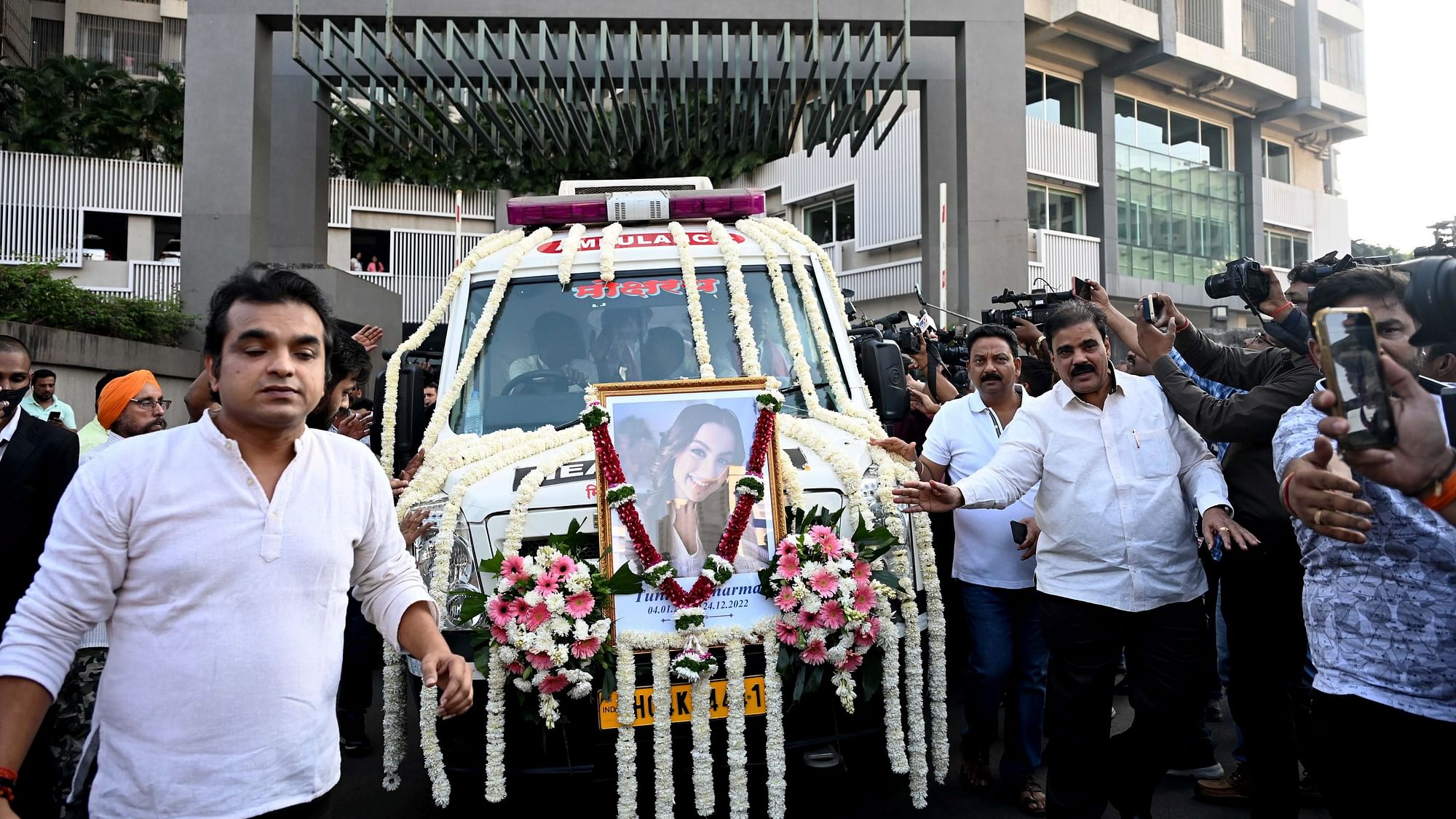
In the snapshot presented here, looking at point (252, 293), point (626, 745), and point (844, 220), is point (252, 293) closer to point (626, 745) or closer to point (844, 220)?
point (626, 745)

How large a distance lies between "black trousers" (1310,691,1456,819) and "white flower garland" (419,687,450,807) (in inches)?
111

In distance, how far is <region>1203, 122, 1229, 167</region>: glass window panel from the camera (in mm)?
26656

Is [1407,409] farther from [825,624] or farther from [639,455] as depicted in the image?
[639,455]

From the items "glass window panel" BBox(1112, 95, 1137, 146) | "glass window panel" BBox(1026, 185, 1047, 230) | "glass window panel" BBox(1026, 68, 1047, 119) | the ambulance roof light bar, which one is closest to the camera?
the ambulance roof light bar

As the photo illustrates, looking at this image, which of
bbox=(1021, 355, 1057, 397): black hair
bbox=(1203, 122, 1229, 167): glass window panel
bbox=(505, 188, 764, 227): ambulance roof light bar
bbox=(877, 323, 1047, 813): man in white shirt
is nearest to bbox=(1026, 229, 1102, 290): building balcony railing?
bbox=(1203, 122, 1229, 167): glass window panel

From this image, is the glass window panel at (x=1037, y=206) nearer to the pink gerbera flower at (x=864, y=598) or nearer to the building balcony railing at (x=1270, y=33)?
the building balcony railing at (x=1270, y=33)

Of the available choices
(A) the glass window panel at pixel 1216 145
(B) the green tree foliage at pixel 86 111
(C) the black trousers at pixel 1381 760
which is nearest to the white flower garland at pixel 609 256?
(C) the black trousers at pixel 1381 760

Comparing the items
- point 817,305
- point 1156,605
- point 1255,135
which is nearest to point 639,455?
point 817,305

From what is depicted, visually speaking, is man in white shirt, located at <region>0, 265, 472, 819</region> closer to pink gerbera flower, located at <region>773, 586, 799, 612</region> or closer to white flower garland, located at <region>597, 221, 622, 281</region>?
pink gerbera flower, located at <region>773, 586, 799, 612</region>

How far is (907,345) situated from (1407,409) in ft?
19.2

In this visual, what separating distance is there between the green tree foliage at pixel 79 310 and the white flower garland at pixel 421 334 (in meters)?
10.9

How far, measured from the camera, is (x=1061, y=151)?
22.6 metres

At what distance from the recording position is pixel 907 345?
787 centimetres

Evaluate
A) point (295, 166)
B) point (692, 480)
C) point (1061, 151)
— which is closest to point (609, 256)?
point (692, 480)
